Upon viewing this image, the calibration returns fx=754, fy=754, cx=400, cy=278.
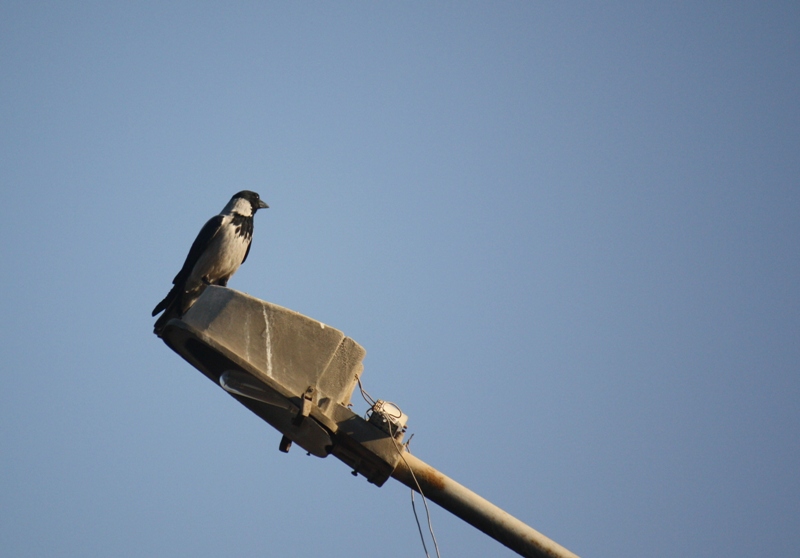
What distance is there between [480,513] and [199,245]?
5931mm

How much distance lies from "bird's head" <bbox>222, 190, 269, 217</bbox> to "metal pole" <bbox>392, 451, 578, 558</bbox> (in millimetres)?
6100

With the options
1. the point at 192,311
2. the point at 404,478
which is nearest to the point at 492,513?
the point at 404,478

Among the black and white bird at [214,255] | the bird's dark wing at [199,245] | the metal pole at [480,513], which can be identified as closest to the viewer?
the metal pole at [480,513]

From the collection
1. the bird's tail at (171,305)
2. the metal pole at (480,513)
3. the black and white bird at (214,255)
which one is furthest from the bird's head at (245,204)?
the metal pole at (480,513)

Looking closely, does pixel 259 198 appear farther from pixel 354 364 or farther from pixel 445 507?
pixel 445 507

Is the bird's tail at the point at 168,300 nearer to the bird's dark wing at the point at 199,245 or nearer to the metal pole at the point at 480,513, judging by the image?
the bird's dark wing at the point at 199,245

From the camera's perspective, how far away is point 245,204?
9383 millimetres

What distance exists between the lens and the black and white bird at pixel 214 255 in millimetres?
8078

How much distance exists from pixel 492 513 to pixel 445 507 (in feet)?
0.83

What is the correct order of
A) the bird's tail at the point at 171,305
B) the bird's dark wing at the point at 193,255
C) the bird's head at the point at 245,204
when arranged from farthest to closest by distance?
the bird's head at the point at 245,204 → the bird's dark wing at the point at 193,255 → the bird's tail at the point at 171,305

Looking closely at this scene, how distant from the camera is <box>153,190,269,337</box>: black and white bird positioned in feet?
26.5

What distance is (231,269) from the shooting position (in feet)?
28.5

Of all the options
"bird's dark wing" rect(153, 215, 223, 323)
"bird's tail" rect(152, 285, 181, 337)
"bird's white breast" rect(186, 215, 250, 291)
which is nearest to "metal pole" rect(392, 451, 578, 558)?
"bird's tail" rect(152, 285, 181, 337)

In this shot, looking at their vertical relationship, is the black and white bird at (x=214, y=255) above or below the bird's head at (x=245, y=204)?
below
